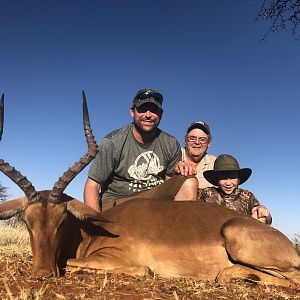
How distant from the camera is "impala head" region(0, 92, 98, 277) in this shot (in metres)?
4.56

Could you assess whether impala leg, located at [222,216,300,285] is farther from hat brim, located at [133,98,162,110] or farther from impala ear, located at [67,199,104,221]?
hat brim, located at [133,98,162,110]

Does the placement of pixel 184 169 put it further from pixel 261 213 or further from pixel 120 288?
pixel 120 288

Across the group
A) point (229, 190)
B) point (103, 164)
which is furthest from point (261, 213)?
point (103, 164)

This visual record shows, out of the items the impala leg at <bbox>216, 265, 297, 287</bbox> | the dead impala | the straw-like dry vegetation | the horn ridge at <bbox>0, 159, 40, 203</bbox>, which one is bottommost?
the straw-like dry vegetation

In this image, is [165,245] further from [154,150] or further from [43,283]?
[154,150]

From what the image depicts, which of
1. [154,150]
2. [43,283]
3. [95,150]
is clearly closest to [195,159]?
[154,150]

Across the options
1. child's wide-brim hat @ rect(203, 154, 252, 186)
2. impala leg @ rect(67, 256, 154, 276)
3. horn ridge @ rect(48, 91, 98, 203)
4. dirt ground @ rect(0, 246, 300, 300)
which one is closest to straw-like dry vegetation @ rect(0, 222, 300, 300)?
dirt ground @ rect(0, 246, 300, 300)

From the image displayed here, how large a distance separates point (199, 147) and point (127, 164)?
170 centimetres

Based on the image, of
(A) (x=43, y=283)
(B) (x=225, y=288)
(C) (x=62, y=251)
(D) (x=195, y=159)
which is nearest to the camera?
(A) (x=43, y=283)

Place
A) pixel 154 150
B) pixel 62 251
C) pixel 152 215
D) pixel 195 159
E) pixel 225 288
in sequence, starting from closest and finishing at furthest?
pixel 225 288
pixel 62 251
pixel 152 215
pixel 154 150
pixel 195 159

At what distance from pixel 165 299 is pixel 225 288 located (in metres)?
0.98

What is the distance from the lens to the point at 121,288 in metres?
3.96

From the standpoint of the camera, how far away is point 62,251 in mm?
5199

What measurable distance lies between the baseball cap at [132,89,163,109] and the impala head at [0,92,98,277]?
171cm
